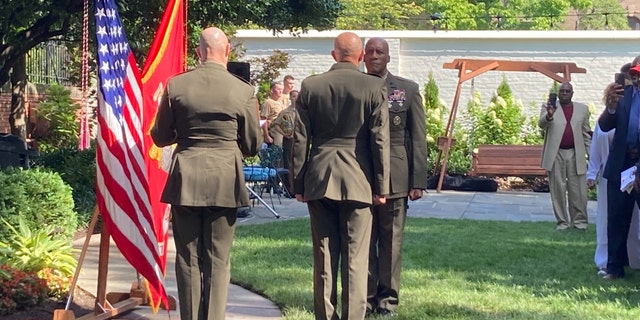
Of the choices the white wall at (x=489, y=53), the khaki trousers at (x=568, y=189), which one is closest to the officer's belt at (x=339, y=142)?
the khaki trousers at (x=568, y=189)

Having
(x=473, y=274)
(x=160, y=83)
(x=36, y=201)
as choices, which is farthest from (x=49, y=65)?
(x=160, y=83)

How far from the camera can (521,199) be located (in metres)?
17.6

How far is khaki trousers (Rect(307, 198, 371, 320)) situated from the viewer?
6168 mm

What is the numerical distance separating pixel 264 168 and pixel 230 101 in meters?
8.85

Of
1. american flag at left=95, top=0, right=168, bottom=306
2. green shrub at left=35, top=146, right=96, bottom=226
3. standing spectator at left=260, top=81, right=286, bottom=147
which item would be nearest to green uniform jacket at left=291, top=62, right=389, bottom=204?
american flag at left=95, top=0, right=168, bottom=306

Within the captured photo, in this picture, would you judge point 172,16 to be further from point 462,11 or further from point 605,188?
point 462,11

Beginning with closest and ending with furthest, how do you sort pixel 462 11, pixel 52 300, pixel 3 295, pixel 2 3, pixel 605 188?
pixel 3 295, pixel 52 300, pixel 605 188, pixel 2 3, pixel 462 11

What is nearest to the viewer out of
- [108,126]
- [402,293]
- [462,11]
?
[108,126]

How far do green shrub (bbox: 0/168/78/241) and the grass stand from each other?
176cm

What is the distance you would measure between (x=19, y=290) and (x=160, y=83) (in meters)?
1.79

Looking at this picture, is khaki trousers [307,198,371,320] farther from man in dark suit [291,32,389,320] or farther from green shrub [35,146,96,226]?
green shrub [35,146,96,226]

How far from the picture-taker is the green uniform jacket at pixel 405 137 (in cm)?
684

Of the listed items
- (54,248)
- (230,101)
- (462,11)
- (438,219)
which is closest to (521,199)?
(438,219)

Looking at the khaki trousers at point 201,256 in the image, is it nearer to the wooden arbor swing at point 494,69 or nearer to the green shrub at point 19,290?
the green shrub at point 19,290
